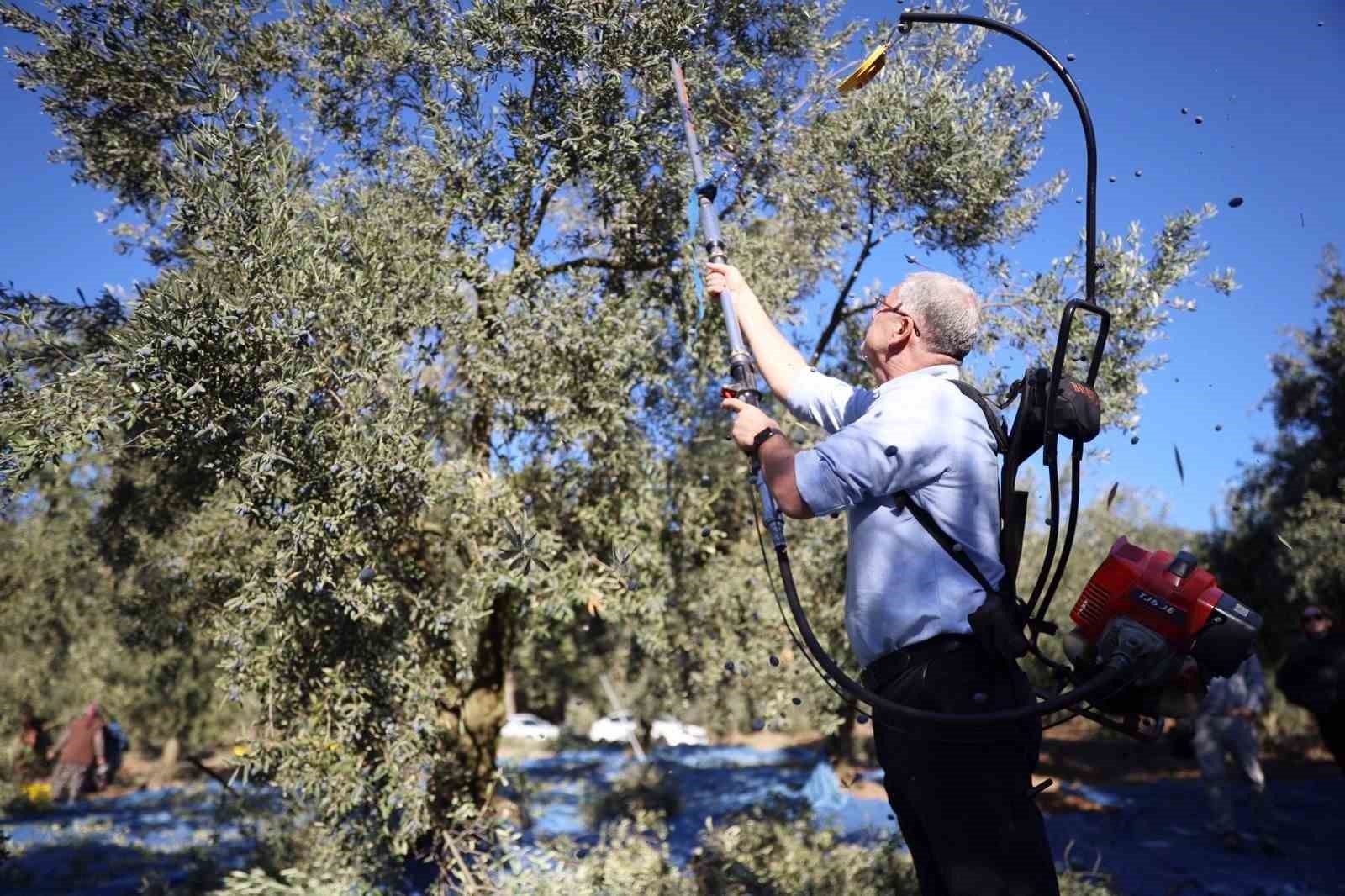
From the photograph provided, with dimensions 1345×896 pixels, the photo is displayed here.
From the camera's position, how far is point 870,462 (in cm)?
276

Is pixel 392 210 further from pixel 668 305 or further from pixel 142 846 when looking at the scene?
pixel 142 846

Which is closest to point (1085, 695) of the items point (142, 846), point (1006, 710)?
point (1006, 710)

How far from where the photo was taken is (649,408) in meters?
7.06

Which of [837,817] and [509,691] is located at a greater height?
[509,691]

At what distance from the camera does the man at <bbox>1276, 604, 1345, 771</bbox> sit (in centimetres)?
596

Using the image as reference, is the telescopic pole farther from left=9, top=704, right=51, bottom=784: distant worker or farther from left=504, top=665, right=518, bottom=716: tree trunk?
left=9, top=704, right=51, bottom=784: distant worker

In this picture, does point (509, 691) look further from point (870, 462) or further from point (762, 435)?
point (870, 462)

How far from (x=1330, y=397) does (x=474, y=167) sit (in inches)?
575

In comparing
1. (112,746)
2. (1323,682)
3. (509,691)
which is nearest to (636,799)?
(1323,682)

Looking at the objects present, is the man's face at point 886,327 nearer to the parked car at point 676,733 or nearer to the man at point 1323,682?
the man at point 1323,682

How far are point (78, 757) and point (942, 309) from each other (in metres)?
18.4

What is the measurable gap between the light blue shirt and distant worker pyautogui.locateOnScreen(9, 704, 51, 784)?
19.2 meters

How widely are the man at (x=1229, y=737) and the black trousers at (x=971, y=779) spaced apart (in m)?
8.56

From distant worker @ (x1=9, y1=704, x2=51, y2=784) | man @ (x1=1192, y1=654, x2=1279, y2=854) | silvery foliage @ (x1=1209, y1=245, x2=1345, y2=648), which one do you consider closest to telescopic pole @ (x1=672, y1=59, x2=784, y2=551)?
man @ (x1=1192, y1=654, x2=1279, y2=854)
